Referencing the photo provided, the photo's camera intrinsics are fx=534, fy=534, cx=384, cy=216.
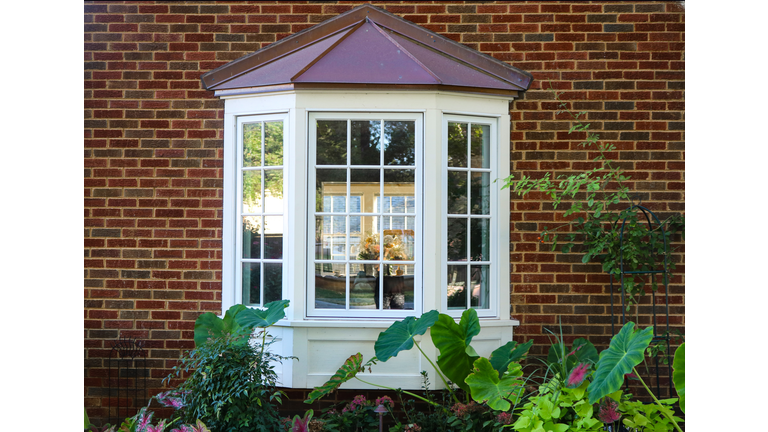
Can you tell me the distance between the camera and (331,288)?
391cm

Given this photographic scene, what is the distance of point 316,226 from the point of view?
392 cm

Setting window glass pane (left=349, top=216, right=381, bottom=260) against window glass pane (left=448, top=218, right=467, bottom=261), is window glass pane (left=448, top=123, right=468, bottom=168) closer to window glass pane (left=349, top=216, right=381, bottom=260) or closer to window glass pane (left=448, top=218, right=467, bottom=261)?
window glass pane (left=448, top=218, right=467, bottom=261)

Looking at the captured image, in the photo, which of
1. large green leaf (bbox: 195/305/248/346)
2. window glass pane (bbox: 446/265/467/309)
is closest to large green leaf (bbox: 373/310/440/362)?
window glass pane (bbox: 446/265/467/309)

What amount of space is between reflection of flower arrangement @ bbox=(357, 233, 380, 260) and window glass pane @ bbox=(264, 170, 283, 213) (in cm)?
69

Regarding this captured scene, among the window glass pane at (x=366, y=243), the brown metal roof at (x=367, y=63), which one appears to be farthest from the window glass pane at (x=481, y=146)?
the window glass pane at (x=366, y=243)

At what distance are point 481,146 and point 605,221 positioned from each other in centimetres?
112

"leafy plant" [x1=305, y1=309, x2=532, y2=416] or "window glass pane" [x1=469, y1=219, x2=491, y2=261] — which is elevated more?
"window glass pane" [x1=469, y1=219, x2=491, y2=261]

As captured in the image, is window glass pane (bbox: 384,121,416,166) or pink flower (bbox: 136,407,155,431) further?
window glass pane (bbox: 384,121,416,166)

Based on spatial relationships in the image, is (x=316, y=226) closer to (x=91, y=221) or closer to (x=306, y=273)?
(x=306, y=273)

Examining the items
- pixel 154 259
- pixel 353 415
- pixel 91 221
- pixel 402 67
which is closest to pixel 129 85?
pixel 91 221

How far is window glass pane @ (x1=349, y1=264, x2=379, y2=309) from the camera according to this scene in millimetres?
3906

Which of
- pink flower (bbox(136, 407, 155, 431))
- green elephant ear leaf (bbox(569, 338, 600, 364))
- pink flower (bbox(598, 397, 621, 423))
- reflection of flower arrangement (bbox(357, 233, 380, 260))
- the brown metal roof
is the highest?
the brown metal roof

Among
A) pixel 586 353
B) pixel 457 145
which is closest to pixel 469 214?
pixel 457 145

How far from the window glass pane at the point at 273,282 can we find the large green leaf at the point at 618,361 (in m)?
2.25
